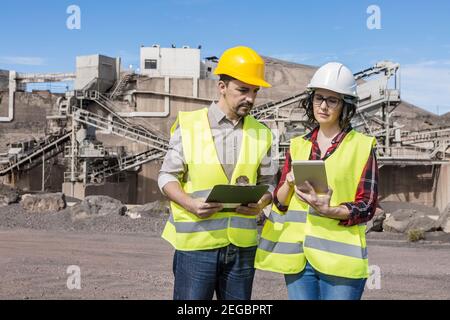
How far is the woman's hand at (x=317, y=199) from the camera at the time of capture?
10.3 feet

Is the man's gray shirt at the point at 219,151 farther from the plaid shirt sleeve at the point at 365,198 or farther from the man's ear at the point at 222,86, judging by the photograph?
the plaid shirt sleeve at the point at 365,198

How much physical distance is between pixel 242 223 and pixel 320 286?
0.61 metres

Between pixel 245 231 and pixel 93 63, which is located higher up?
pixel 93 63

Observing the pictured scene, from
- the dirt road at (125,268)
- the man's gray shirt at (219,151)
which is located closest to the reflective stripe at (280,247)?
the man's gray shirt at (219,151)

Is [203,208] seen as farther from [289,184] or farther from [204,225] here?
[289,184]

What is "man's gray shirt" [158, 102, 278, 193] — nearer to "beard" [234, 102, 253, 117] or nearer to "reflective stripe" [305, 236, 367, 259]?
"beard" [234, 102, 253, 117]

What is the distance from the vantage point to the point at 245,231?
3541 millimetres

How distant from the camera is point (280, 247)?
135 inches

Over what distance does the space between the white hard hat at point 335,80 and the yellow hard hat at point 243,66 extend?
1.08 feet

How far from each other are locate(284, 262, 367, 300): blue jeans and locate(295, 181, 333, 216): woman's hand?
0.39 metres

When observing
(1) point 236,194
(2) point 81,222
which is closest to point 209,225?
(1) point 236,194
